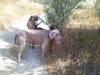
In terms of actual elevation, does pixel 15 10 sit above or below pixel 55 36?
above

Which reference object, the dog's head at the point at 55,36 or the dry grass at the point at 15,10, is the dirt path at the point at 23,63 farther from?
the dry grass at the point at 15,10

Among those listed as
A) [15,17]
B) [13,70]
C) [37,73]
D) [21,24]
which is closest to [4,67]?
[13,70]

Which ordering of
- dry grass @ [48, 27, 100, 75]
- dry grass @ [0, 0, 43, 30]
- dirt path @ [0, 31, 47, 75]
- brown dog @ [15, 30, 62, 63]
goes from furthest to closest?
dry grass @ [0, 0, 43, 30] → brown dog @ [15, 30, 62, 63] → dirt path @ [0, 31, 47, 75] → dry grass @ [48, 27, 100, 75]

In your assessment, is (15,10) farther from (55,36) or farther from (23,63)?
(23,63)

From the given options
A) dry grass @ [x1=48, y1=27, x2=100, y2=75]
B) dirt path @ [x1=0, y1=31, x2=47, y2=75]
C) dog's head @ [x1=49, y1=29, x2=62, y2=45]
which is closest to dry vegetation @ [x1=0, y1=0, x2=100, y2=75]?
dry grass @ [x1=48, y1=27, x2=100, y2=75]

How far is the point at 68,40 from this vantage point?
7.10 metres

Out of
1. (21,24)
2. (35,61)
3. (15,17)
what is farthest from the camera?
(15,17)

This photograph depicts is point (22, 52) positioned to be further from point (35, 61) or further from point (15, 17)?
point (15, 17)

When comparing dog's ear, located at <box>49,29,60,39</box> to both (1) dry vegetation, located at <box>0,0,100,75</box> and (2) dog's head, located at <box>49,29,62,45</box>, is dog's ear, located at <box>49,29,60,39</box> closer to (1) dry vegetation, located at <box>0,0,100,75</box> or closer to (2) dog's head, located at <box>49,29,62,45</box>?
(2) dog's head, located at <box>49,29,62,45</box>

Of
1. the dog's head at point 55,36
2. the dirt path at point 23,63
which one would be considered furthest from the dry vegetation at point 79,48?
the dirt path at point 23,63

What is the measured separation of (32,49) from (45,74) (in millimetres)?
992

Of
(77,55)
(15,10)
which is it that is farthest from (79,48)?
(15,10)

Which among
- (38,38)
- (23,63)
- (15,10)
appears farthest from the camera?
(15,10)

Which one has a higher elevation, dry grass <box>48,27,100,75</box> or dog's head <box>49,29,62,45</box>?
dog's head <box>49,29,62,45</box>
